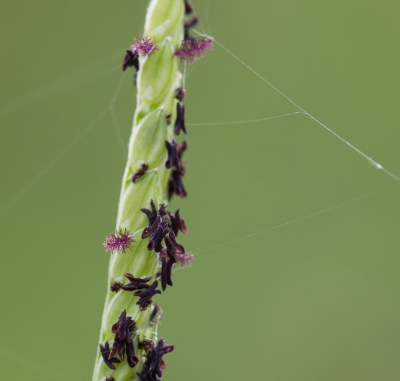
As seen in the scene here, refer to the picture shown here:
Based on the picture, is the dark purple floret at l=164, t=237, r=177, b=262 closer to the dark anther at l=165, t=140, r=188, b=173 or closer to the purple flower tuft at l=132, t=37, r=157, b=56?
the dark anther at l=165, t=140, r=188, b=173

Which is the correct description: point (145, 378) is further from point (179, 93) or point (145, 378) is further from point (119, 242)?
point (179, 93)

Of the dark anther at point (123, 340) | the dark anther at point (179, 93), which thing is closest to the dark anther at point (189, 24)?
the dark anther at point (179, 93)

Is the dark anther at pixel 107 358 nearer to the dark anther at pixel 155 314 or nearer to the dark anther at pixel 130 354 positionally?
the dark anther at pixel 130 354

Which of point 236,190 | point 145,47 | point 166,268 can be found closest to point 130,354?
point 166,268

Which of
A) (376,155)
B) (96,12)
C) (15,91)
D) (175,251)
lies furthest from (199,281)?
(175,251)

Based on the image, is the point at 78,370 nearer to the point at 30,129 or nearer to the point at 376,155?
the point at 30,129

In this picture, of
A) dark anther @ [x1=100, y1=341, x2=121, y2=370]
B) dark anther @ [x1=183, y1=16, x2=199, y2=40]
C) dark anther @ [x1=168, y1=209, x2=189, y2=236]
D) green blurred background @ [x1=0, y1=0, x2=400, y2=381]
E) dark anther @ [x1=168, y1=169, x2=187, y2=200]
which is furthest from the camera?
green blurred background @ [x1=0, y1=0, x2=400, y2=381]

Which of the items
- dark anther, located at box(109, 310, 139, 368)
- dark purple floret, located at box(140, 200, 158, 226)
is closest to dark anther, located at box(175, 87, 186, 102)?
dark purple floret, located at box(140, 200, 158, 226)
